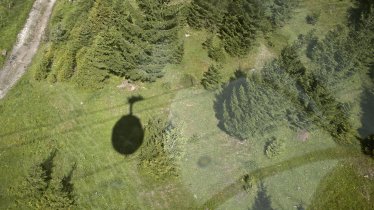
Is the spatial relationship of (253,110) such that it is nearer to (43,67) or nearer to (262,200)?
(262,200)

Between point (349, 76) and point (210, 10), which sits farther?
point (210, 10)

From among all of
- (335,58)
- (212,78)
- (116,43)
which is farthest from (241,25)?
(116,43)

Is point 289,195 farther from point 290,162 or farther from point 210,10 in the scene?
point 210,10

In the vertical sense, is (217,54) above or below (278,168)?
above

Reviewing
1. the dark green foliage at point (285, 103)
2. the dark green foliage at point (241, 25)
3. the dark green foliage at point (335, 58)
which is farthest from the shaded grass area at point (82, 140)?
the dark green foliage at point (335, 58)

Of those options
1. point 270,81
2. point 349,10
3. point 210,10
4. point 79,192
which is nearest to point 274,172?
point 270,81

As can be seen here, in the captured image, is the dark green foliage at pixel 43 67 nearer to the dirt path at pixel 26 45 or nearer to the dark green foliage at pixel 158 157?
the dirt path at pixel 26 45
